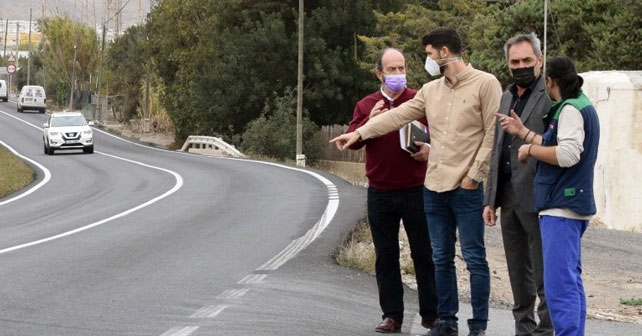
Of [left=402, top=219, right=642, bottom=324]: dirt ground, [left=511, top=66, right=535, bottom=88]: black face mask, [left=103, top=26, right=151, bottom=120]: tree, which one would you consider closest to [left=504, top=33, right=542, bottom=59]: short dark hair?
[left=511, top=66, right=535, bottom=88]: black face mask

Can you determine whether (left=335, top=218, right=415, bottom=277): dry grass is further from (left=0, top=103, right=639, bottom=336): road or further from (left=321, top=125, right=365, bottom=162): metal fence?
(left=321, top=125, right=365, bottom=162): metal fence

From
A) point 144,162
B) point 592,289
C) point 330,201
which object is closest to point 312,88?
point 144,162

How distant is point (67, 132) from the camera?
4744cm

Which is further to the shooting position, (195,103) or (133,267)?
(195,103)

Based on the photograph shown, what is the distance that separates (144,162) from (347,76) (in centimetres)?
1459

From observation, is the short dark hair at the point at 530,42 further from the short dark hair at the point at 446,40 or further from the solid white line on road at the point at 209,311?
the solid white line on road at the point at 209,311

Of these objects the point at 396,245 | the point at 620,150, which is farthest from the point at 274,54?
the point at 396,245

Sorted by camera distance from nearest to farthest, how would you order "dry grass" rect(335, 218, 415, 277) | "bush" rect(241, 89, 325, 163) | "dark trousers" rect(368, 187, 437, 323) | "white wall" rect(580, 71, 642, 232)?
"dark trousers" rect(368, 187, 437, 323) → "dry grass" rect(335, 218, 415, 277) → "white wall" rect(580, 71, 642, 232) → "bush" rect(241, 89, 325, 163)

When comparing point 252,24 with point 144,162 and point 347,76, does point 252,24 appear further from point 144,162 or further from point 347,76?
point 144,162

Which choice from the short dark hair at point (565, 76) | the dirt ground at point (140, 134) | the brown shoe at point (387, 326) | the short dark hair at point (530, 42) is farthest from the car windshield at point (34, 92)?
the short dark hair at point (565, 76)

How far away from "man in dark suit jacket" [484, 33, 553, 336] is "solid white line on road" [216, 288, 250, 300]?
3.01 m

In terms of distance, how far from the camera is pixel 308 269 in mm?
12219

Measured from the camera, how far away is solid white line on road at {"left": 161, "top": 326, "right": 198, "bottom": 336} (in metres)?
8.41

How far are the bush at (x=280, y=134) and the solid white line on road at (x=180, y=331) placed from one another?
40938 mm
